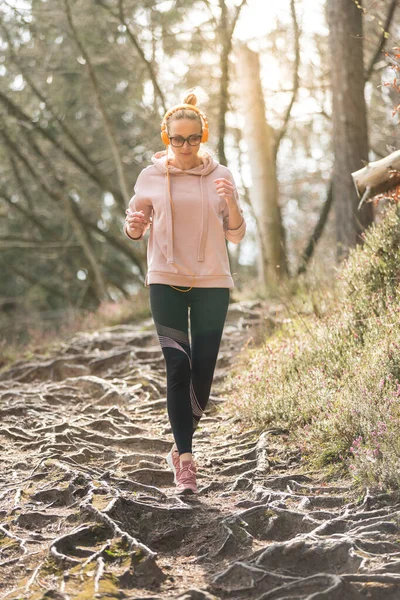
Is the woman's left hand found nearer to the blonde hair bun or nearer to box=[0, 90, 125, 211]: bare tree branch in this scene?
the blonde hair bun

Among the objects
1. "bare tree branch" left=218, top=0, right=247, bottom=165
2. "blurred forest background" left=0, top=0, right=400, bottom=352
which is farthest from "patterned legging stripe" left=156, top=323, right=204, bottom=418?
"bare tree branch" left=218, top=0, right=247, bottom=165

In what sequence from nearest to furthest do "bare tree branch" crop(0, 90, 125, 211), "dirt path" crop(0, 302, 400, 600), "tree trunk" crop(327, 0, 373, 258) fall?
1. "dirt path" crop(0, 302, 400, 600)
2. "tree trunk" crop(327, 0, 373, 258)
3. "bare tree branch" crop(0, 90, 125, 211)

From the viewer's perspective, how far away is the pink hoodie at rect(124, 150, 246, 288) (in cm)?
433

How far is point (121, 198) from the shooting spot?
58.2 ft

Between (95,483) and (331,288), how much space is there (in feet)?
15.2

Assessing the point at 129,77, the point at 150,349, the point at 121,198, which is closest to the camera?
the point at 150,349

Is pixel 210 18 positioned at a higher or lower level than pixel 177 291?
higher

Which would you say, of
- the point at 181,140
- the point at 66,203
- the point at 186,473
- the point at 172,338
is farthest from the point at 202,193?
the point at 66,203

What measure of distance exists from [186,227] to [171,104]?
1169 centimetres

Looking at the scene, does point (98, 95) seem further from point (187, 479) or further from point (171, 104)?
point (187, 479)

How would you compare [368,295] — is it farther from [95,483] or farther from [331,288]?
[95,483]

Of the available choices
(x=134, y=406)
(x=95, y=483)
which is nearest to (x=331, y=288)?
(x=134, y=406)

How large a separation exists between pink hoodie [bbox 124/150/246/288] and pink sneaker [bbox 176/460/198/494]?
109 centimetres

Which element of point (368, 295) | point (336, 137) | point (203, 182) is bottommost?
point (368, 295)
